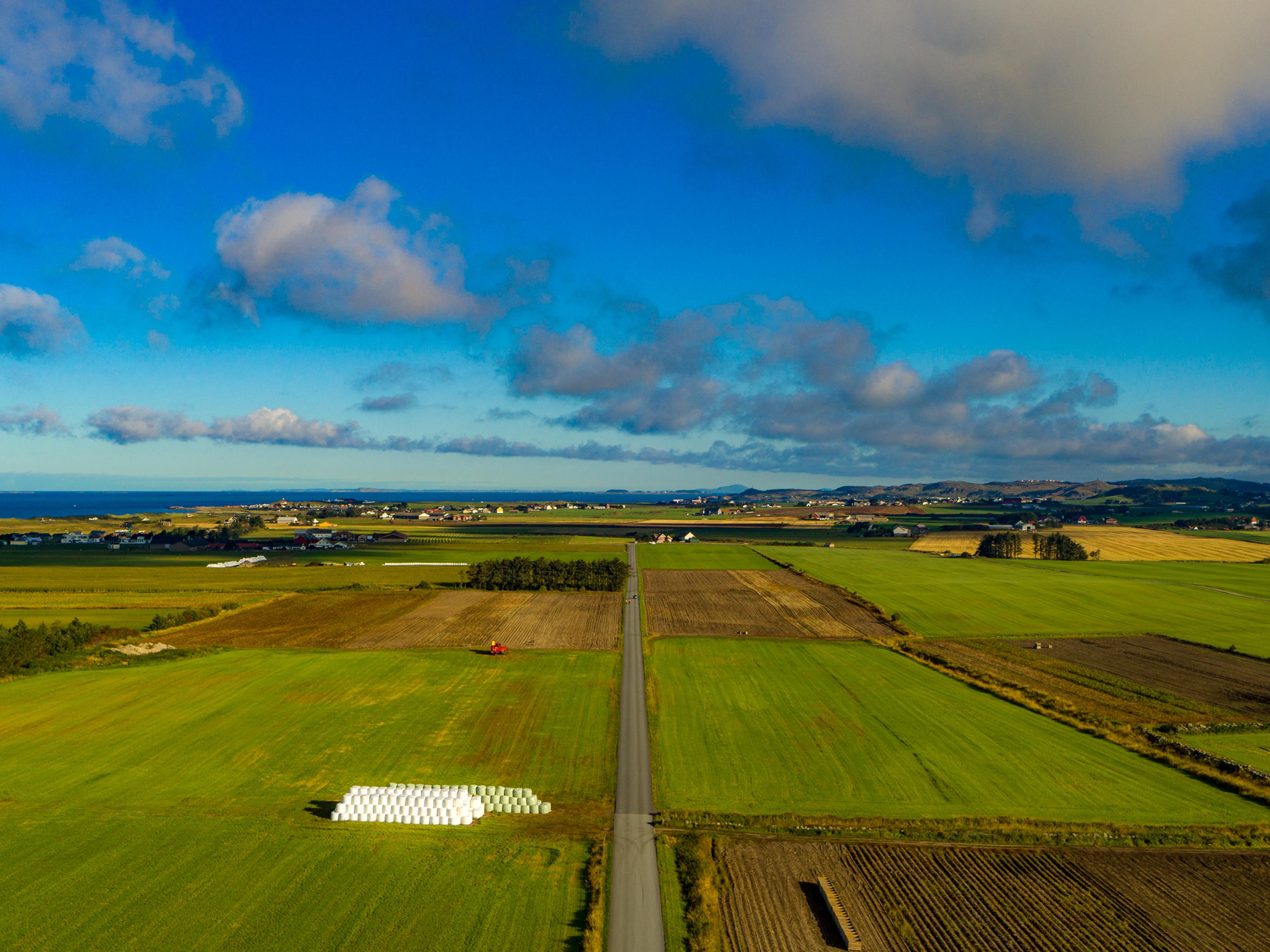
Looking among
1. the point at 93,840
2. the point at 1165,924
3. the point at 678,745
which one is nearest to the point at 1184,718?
the point at 1165,924

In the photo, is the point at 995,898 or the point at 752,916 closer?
the point at 752,916

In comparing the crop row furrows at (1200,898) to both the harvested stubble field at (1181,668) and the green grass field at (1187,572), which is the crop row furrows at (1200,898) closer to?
the harvested stubble field at (1181,668)

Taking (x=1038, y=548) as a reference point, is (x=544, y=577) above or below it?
below

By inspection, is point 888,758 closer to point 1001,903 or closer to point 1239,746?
point 1001,903

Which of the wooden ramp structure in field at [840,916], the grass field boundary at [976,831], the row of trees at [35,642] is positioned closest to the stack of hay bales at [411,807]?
the grass field boundary at [976,831]

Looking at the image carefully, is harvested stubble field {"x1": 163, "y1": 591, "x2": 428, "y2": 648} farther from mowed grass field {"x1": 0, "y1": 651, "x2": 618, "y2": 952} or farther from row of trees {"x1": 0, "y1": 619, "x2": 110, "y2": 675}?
mowed grass field {"x1": 0, "y1": 651, "x2": 618, "y2": 952}

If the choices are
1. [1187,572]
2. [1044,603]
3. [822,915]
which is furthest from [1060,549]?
[822,915]
